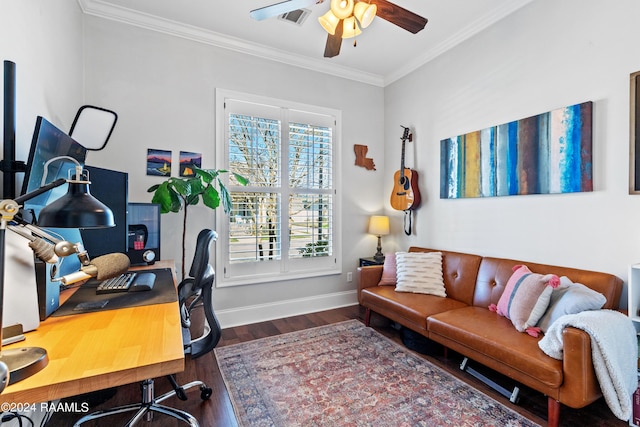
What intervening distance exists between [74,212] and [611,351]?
2.31 metres

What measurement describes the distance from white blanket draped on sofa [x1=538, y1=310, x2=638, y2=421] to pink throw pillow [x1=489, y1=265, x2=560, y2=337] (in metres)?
0.29

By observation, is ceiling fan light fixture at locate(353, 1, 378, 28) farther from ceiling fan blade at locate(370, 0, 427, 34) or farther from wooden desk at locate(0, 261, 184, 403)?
wooden desk at locate(0, 261, 184, 403)

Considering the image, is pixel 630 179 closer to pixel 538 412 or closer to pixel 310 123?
pixel 538 412

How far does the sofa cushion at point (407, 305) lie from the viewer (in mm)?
2397

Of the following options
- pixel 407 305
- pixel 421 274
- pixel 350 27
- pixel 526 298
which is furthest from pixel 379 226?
pixel 350 27

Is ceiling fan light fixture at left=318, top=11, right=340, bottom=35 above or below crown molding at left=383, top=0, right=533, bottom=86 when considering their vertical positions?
below

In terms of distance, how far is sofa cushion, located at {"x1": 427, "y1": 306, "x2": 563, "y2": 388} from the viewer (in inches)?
62.8

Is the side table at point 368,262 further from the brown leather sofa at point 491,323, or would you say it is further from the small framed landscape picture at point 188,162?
the small framed landscape picture at point 188,162

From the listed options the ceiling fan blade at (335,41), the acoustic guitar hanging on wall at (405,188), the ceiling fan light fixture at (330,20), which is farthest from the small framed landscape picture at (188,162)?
the acoustic guitar hanging on wall at (405,188)

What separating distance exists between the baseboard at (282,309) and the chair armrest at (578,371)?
240 centimetres

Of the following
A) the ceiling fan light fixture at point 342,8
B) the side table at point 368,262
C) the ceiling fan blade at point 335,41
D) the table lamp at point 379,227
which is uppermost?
the ceiling fan light fixture at point 342,8

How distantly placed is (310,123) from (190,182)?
159 centimetres

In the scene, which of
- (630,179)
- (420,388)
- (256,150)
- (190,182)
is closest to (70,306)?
(190,182)

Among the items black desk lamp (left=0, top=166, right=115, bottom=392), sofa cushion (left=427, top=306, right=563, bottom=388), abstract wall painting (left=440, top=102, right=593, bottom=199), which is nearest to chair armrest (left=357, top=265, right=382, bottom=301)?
sofa cushion (left=427, top=306, right=563, bottom=388)
